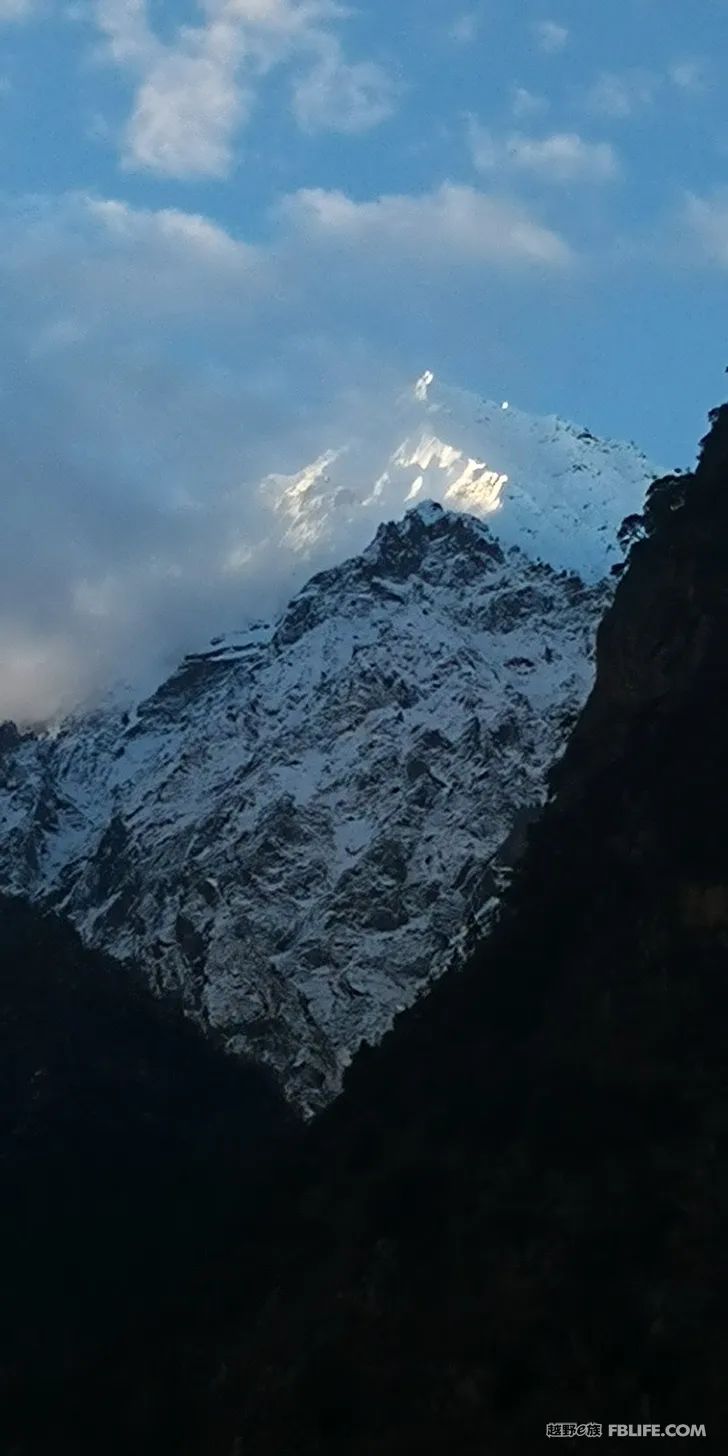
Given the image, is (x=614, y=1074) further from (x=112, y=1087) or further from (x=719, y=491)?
(x=112, y=1087)

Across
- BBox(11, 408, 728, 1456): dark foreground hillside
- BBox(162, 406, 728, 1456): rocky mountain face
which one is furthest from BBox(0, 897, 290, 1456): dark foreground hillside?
BBox(162, 406, 728, 1456): rocky mountain face

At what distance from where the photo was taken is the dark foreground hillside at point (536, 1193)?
59719 millimetres

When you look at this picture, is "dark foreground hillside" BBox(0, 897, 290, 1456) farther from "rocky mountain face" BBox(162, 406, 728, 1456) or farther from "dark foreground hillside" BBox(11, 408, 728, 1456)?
"rocky mountain face" BBox(162, 406, 728, 1456)

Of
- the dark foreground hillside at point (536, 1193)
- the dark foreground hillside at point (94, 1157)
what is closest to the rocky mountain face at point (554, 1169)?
the dark foreground hillside at point (536, 1193)

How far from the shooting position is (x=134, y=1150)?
128m

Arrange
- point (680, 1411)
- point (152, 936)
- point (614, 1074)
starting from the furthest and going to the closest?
point (152, 936) < point (614, 1074) < point (680, 1411)

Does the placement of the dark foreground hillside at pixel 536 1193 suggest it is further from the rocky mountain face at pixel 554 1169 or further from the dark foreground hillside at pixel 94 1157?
the dark foreground hillside at pixel 94 1157

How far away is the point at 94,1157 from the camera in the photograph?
4988 inches

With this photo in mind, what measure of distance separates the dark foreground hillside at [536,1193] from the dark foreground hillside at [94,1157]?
36.7ft

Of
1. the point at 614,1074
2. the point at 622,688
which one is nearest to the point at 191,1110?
the point at 622,688

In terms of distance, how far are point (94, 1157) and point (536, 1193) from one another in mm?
63543

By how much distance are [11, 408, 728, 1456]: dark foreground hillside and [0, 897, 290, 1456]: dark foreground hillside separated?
441 inches

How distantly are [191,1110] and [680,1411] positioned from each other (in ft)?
279

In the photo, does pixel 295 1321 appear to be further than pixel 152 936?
No
